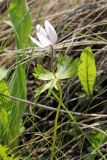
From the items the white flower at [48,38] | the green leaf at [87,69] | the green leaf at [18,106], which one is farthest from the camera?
the green leaf at [18,106]

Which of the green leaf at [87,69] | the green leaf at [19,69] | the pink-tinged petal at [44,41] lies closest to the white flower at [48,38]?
the pink-tinged petal at [44,41]

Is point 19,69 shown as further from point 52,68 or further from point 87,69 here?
point 52,68

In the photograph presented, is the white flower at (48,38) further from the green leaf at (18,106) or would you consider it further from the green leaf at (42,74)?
the green leaf at (18,106)

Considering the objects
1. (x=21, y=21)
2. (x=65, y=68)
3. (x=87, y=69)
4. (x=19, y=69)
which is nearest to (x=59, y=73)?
(x=65, y=68)

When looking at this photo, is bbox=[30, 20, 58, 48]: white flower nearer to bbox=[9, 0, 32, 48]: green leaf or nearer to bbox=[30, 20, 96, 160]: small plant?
bbox=[30, 20, 96, 160]: small plant

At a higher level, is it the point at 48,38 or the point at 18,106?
the point at 48,38

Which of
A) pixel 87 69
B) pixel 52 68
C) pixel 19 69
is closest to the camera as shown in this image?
pixel 52 68
